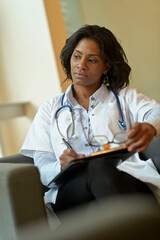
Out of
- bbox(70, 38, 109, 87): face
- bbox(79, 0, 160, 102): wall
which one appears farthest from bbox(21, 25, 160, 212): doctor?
bbox(79, 0, 160, 102): wall

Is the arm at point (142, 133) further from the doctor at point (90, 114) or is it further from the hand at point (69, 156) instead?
the hand at point (69, 156)

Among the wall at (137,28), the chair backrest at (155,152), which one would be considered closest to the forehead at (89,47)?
the chair backrest at (155,152)

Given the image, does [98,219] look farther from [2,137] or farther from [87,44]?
[2,137]

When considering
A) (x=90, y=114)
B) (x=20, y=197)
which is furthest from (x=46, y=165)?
(x=20, y=197)

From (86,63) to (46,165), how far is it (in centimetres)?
49

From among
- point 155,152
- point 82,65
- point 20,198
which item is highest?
point 82,65

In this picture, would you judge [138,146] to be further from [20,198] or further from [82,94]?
[82,94]

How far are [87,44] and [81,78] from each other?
16 centimetres

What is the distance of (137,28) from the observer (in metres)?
3.95

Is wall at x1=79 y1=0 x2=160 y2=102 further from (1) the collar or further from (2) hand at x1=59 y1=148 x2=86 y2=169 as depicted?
(2) hand at x1=59 y1=148 x2=86 y2=169

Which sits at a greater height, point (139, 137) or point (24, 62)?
point (24, 62)

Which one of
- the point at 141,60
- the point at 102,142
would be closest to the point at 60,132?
the point at 102,142

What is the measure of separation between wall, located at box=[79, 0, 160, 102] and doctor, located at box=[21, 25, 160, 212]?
2.23 meters

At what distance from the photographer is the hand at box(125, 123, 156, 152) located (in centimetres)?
124
